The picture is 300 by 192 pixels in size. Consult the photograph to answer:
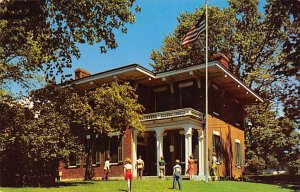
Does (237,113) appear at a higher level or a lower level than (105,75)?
lower

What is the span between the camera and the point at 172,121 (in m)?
31.9

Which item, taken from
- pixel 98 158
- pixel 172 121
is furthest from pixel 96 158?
pixel 172 121

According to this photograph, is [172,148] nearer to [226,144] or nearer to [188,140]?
[188,140]

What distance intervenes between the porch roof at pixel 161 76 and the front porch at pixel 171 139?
303 centimetres

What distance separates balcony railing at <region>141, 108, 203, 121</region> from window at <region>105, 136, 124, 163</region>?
9.19 feet

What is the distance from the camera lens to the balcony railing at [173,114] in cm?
3112

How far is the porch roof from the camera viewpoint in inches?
1270

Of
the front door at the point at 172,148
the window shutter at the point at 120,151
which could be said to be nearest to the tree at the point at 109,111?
the window shutter at the point at 120,151

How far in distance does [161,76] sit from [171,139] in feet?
16.7

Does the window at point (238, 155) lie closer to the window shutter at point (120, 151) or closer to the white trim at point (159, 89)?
the white trim at point (159, 89)

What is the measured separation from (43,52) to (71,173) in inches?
840

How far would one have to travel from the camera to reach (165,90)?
116ft

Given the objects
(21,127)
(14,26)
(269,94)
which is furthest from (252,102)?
(14,26)

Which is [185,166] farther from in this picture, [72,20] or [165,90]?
[72,20]
